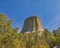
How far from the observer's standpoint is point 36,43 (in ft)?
120

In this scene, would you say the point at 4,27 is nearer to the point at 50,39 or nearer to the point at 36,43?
the point at 36,43

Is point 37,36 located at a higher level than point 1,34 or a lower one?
higher

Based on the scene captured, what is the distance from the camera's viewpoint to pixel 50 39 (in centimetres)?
4303

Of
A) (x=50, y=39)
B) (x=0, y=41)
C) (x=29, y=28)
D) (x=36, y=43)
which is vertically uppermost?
(x=29, y=28)

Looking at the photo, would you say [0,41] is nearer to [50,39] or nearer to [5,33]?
[5,33]

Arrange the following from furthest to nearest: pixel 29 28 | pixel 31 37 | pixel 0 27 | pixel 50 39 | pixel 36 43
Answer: pixel 29 28, pixel 50 39, pixel 31 37, pixel 36 43, pixel 0 27

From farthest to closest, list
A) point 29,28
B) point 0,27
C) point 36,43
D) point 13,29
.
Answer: point 29,28 < point 36,43 < point 13,29 < point 0,27

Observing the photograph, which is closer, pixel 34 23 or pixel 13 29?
pixel 13 29

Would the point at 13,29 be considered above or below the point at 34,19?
below

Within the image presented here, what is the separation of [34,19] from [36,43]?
22.4 meters

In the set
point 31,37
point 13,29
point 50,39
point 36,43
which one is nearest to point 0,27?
point 13,29

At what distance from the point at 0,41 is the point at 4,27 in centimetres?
157

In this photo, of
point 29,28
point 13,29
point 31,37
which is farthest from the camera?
point 29,28

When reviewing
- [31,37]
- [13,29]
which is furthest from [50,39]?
[13,29]
